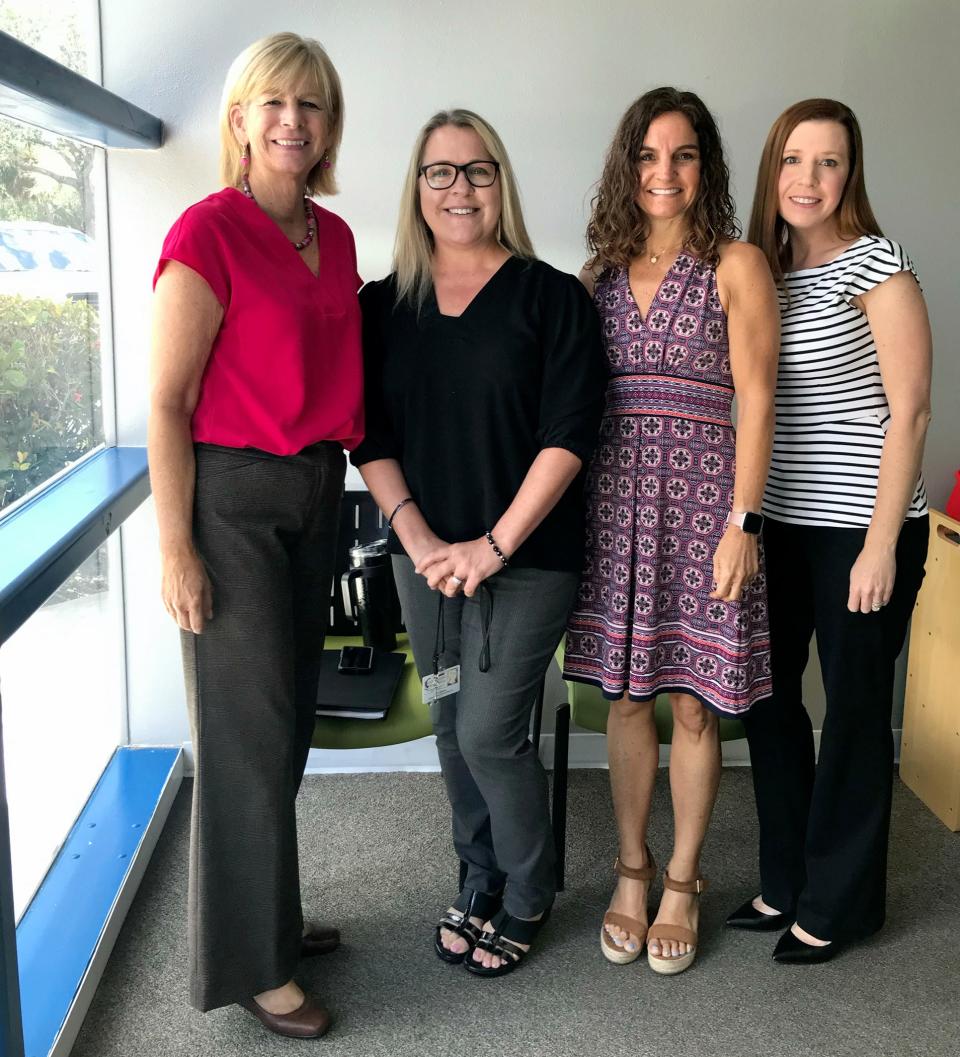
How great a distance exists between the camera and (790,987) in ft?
7.45

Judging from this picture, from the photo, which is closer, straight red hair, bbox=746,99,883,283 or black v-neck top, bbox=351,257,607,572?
black v-neck top, bbox=351,257,607,572

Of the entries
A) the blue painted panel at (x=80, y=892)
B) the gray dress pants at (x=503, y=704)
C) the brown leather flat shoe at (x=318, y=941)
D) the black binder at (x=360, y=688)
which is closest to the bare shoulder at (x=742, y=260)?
the gray dress pants at (x=503, y=704)

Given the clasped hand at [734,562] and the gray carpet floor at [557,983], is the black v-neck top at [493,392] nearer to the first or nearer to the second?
the clasped hand at [734,562]

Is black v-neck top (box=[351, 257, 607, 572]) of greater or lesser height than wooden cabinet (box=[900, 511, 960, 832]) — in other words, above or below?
above

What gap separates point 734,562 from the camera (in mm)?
2041

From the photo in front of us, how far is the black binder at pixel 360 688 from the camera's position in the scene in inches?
94.6

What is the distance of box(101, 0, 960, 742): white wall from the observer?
2775mm

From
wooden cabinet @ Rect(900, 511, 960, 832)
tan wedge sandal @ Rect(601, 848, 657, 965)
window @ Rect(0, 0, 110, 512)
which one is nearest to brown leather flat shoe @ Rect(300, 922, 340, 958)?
tan wedge sandal @ Rect(601, 848, 657, 965)

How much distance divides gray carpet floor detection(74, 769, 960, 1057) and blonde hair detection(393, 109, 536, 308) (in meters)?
1.40

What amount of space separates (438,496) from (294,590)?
32 centimetres

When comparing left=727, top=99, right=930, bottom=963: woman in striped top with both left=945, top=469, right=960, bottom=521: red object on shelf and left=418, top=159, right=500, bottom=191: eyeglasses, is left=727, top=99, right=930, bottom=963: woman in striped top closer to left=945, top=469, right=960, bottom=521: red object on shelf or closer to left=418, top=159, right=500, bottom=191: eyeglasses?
left=418, top=159, right=500, bottom=191: eyeglasses

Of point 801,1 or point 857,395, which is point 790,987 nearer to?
point 857,395

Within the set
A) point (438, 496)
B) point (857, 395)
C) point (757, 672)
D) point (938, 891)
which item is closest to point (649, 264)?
point (857, 395)

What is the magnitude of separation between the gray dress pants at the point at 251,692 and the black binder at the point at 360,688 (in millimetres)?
293
